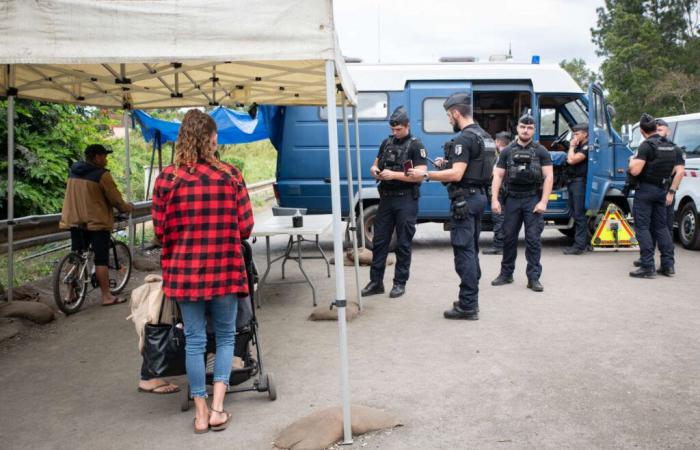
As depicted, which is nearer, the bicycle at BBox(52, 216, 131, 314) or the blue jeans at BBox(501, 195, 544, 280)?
the bicycle at BBox(52, 216, 131, 314)

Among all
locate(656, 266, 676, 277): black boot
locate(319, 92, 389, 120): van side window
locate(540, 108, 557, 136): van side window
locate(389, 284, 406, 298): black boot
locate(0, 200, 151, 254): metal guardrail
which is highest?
locate(319, 92, 389, 120): van side window

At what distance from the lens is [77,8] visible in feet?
11.3

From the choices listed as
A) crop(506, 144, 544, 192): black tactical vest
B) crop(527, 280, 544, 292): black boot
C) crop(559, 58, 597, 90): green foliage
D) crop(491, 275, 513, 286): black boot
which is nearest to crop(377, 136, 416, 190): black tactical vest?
crop(506, 144, 544, 192): black tactical vest

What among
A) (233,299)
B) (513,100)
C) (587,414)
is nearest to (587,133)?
(513,100)

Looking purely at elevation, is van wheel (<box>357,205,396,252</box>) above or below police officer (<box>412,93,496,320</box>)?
below

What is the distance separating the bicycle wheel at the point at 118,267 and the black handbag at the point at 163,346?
392cm

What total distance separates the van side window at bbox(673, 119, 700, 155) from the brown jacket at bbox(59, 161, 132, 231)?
27.1ft

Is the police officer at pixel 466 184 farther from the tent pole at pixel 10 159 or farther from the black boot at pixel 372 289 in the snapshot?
the tent pole at pixel 10 159

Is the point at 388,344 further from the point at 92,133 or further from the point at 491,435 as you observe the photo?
the point at 92,133

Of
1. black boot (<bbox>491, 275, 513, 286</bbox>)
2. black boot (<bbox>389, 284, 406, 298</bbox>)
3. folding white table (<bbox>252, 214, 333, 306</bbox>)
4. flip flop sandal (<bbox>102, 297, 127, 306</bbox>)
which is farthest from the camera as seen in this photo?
black boot (<bbox>491, 275, 513, 286</bbox>)

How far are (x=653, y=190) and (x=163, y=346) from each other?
20.9 feet

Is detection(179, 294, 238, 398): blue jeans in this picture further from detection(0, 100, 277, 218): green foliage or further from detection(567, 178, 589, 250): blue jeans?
detection(0, 100, 277, 218): green foliage

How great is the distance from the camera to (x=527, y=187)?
7.13m

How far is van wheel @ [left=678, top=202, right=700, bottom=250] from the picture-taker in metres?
9.76
